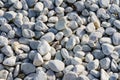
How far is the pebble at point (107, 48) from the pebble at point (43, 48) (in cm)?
22

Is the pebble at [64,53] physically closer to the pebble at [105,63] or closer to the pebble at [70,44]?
the pebble at [70,44]

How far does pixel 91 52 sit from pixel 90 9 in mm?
236

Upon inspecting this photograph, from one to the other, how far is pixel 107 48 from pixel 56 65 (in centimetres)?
22

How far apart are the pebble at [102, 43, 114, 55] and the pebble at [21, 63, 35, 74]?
0.96ft

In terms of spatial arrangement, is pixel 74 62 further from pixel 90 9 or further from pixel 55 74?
pixel 90 9

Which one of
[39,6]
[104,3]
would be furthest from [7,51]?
[104,3]

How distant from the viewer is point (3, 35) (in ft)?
4.72

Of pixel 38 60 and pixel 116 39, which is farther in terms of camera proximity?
pixel 116 39

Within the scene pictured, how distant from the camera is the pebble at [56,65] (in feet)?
4.33

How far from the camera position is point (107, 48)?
4.58 feet

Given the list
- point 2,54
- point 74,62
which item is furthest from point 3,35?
point 74,62

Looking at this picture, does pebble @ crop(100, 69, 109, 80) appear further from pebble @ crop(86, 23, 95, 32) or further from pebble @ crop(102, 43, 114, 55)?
pebble @ crop(86, 23, 95, 32)

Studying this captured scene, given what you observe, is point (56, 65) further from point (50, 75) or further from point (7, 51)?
point (7, 51)

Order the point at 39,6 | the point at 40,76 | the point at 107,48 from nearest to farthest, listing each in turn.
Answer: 1. the point at 40,76
2. the point at 107,48
3. the point at 39,6
